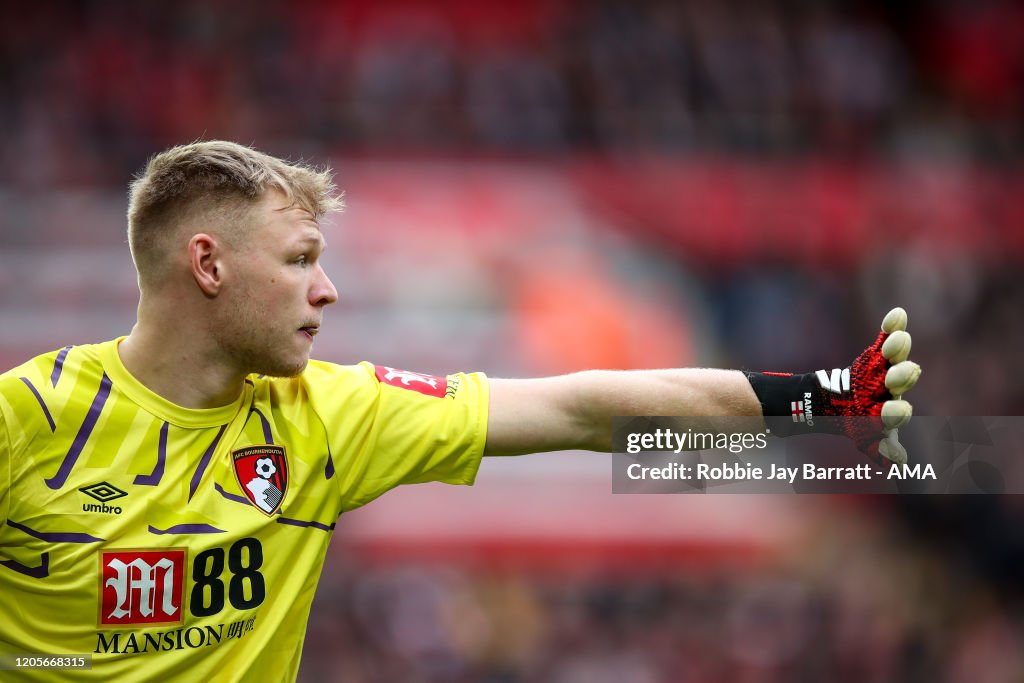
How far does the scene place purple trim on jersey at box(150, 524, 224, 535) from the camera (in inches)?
124

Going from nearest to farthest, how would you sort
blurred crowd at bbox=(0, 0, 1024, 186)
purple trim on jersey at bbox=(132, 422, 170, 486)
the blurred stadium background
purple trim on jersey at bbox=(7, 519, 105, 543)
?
purple trim on jersey at bbox=(7, 519, 105, 543) → purple trim on jersey at bbox=(132, 422, 170, 486) → the blurred stadium background → blurred crowd at bbox=(0, 0, 1024, 186)

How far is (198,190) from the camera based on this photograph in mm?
3293

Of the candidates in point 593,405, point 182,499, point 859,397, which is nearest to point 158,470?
point 182,499

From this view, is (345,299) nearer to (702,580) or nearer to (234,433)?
(702,580)

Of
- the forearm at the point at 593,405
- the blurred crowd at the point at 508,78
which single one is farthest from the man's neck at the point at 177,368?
the blurred crowd at the point at 508,78

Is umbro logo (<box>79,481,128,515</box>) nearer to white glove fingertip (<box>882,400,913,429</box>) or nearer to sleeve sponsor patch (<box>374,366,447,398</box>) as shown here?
sleeve sponsor patch (<box>374,366,447,398</box>)

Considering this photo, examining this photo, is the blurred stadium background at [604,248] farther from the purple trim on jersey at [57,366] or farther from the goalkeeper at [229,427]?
the purple trim on jersey at [57,366]

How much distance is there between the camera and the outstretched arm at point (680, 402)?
3336 mm

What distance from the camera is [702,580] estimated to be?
1031 centimetres

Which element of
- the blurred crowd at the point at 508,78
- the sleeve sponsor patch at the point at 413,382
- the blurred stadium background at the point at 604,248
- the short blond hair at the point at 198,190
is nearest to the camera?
the short blond hair at the point at 198,190

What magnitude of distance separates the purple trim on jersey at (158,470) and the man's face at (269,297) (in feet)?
0.96

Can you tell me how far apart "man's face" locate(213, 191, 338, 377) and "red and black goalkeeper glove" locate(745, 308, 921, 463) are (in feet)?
4.48

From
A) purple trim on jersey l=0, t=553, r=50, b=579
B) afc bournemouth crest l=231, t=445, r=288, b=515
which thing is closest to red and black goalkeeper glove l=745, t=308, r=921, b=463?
afc bournemouth crest l=231, t=445, r=288, b=515

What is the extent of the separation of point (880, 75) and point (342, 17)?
666 cm
